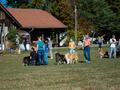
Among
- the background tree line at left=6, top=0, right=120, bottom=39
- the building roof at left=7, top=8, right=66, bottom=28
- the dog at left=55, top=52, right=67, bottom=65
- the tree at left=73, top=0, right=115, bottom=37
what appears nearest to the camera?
the dog at left=55, top=52, right=67, bottom=65

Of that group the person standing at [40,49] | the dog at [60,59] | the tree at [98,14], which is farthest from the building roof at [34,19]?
the person standing at [40,49]

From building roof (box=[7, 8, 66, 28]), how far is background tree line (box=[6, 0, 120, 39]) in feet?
16.2

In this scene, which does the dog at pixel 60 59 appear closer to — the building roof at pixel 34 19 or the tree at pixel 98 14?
the building roof at pixel 34 19

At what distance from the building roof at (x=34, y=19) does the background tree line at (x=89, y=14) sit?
4937 mm

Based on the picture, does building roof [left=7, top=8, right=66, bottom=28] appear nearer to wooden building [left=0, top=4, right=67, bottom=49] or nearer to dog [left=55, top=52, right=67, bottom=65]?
wooden building [left=0, top=4, right=67, bottom=49]

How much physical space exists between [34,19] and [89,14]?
1169cm

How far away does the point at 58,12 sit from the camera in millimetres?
78438

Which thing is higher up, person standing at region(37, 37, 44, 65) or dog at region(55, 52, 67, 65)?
person standing at region(37, 37, 44, 65)

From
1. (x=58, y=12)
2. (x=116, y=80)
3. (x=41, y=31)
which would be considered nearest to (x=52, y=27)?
(x=41, y=31)

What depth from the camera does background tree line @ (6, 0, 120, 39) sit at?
7350cm

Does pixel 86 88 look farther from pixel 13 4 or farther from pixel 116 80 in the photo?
pixel 13 4

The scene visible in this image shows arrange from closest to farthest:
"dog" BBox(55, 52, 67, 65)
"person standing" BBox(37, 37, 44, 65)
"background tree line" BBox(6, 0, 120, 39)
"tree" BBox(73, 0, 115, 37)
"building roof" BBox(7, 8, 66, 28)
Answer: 1. "person standing" BBox(37, 37, 44, 65)
2. "dog" BBox(55, 52, 67, 65)
3. "building roof" BBox(7, 8, 66, 28)
4. "tree" BBox(73, 0, 115, 37)
5. "background tree line" BBox(6, 0, 120, 39)

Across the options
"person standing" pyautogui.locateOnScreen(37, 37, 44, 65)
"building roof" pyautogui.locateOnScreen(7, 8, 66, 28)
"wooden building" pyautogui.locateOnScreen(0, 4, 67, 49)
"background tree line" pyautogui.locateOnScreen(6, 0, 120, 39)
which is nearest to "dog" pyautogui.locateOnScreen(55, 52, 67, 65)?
"person standing" pyautogui.locateOnScreen(37, 37, 44, 65)

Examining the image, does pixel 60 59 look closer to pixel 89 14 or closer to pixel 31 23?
pixel 31 23
